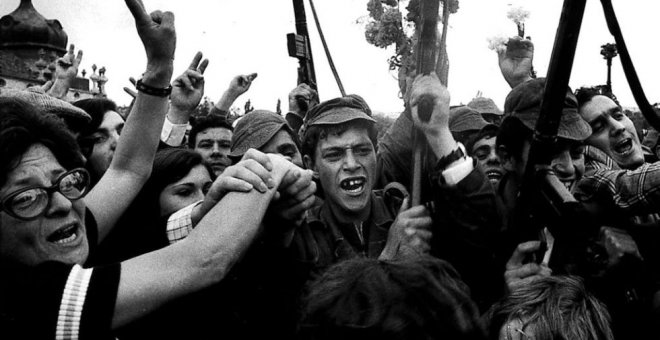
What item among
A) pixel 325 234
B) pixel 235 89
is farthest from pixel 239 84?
pixel 325 234

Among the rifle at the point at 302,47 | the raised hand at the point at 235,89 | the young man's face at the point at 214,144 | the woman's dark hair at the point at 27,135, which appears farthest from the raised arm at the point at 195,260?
the rifle at the point at 302,47

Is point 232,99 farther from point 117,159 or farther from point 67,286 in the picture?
point 67,286

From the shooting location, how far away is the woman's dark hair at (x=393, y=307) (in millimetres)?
960

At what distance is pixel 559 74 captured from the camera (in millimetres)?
1394

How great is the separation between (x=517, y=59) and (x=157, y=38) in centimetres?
258

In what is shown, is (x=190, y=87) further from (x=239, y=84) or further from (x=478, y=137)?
(x=478, y=137)

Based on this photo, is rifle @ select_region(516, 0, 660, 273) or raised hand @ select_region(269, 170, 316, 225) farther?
raised hand @ select_region(269, 170, 316, 225)

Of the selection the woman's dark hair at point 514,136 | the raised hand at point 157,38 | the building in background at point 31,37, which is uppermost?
the raised hand at point 157,38

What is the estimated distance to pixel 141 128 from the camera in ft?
6.75

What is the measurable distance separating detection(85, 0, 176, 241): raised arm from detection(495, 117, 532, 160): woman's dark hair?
1.35 meters

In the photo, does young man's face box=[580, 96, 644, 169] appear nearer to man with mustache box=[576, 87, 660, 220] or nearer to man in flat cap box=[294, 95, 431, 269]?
man with mustache box=[576, 87, 660, 220]

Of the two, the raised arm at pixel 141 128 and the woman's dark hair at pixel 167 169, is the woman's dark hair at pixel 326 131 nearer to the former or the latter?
the woman's dark hair at pixel 167 169

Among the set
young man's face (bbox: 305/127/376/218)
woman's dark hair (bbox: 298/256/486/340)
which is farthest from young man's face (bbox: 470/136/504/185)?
woman's dark hair (bbox: 298/256/486/340)

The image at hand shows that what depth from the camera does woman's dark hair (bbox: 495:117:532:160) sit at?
85.0 inches
